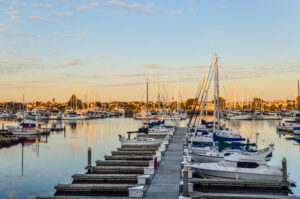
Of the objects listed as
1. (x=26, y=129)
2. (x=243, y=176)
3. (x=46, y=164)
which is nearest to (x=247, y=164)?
(x=243, y=176)

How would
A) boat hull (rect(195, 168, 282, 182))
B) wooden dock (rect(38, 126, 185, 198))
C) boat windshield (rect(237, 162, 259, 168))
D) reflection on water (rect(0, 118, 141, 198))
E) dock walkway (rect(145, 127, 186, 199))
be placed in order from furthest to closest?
reflection on water (rect(0, 118, 141, 198)), boat windshield (rect(237, 162, 259, 168)), boat hull (rect(195, 168, 282, 182)), wooden dock (rect(38, 126, 185, 198)), dock walkway (rect(145, 127, 186, 199))

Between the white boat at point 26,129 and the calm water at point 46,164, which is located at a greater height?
the white boat at point 26,129

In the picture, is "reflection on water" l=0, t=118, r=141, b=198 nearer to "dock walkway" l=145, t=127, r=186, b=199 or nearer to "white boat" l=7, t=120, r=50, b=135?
"dock walkway" l=145, t=127, r=186, b=199

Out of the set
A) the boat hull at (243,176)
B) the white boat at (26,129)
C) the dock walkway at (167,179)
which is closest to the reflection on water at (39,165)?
the dock walkway at (167,179)

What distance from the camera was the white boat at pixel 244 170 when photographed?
2222cm

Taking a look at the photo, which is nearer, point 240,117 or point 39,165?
point 39,165

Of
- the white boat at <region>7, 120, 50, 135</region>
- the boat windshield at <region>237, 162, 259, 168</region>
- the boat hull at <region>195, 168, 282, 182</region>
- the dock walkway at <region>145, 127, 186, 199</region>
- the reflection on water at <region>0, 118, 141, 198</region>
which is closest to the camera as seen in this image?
the dock walkway at <region>145, 127, 186, 199</region>

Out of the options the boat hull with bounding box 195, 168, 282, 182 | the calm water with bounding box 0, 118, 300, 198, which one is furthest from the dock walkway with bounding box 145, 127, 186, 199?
the calm water with bounding box 0, 118, 300, 198

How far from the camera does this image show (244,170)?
22.4 m

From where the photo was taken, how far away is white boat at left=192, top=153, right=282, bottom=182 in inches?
875

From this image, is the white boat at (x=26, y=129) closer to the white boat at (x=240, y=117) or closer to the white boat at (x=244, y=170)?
the white boat at (x=244, y=170)

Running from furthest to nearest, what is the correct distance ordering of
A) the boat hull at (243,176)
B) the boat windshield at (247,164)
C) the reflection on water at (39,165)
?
the reflection on water at (39,165), the boat windshield at (247,164), the boat hull at (243,176)

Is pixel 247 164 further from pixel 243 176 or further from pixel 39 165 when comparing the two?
pixel 39 165

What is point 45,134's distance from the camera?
6425cm
